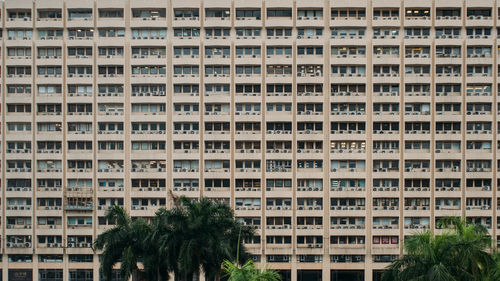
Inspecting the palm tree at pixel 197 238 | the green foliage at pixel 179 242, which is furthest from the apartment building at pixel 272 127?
the palm tree at pixel 197 238

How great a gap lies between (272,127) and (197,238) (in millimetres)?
23814

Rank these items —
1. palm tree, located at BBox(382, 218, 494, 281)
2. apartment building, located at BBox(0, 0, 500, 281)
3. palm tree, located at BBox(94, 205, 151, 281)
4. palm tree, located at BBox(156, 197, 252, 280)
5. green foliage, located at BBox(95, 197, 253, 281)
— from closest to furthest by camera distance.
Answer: palm tree, located at BBox(382, 218, 494, 281)
palm tree, located at BBox(156, 197, 252, 280)
green foliage, located at BBox(95, 197, 253, 281)
palm tree, located at BBox(94, 205, 151, 281)
apartment building, located at BBox(0, 0, 500, 281)

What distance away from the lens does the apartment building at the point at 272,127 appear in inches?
2195

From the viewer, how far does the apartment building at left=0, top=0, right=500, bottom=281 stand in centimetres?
5575

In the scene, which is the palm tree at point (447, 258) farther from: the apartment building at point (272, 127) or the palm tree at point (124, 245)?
the apartment building at point (272, 127)

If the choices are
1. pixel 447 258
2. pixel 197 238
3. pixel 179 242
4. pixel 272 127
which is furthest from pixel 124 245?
pixel 447 258

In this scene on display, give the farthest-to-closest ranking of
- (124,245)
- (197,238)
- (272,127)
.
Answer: (272,127) → (124,245) → (197,238)

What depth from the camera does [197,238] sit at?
34719mm

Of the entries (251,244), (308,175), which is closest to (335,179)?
(308,175)

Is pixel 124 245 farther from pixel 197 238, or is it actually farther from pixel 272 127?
pixel 272 127

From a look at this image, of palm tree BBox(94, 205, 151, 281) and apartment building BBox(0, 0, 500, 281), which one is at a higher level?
apartment building BBox(0, 0, 500, 281)

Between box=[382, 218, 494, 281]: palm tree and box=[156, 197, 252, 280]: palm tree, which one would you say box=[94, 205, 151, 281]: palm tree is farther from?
box=[382, 218, 494, 281]: palm tree

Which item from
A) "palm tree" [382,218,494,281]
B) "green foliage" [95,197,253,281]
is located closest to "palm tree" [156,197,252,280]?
"green foliage" [95,197,253,281]

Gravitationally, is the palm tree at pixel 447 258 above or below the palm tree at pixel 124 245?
above
